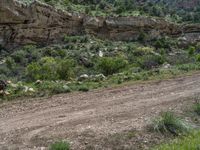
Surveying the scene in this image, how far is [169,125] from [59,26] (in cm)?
4711

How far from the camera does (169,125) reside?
29.9ft

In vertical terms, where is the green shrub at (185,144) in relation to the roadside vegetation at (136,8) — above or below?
above

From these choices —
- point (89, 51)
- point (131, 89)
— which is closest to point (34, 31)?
point (89, 51)

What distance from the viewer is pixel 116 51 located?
46750 mm

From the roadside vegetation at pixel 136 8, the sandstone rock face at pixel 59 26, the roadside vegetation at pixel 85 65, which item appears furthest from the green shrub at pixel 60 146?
the roadside vegetation at pixel 136 8

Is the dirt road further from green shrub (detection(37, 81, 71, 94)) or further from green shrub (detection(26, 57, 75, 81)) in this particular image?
green shrub (detection(26, 57, 75, 81))

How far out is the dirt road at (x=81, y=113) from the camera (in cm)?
827

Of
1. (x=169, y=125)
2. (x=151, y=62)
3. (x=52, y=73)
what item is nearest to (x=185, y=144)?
(x=169, y=125)

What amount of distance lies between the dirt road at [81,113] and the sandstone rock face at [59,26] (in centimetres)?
3862

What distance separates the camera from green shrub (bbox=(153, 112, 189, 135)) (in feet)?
29.4

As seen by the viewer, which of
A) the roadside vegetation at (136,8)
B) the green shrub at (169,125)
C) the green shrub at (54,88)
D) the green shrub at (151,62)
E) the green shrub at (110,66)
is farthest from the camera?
the roadside vegetation at (136,8)

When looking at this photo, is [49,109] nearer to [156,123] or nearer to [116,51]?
[156,123]

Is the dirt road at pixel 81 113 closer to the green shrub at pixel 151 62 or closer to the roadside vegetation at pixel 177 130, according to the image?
the roadside vegetation at pixel 177 130

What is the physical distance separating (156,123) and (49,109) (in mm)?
3033
